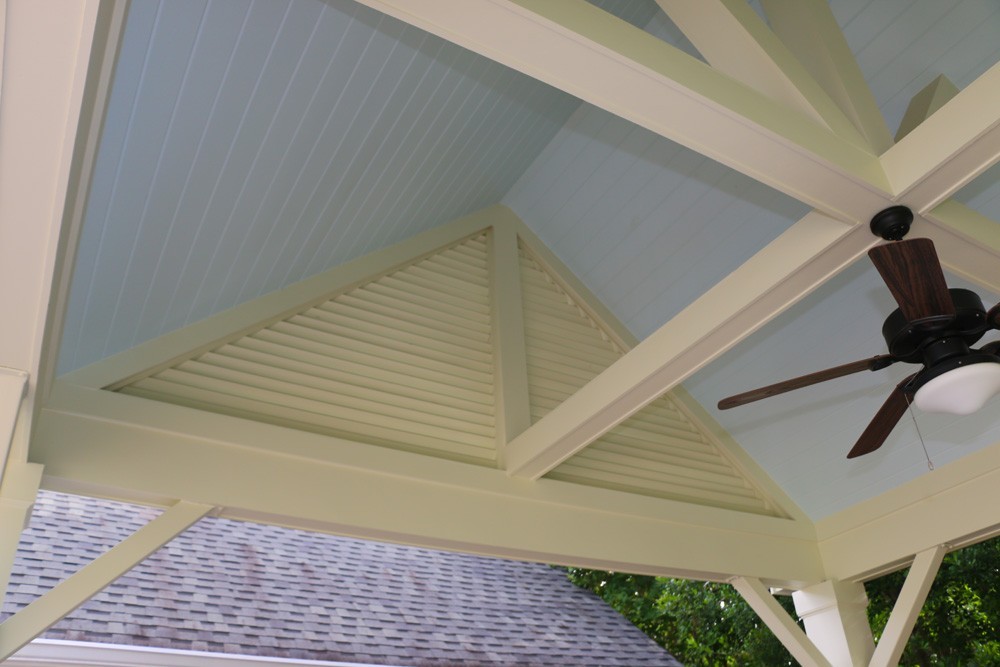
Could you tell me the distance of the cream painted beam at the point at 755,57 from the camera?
8.11 feet

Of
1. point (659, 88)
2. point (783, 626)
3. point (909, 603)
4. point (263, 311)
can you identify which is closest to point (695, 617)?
point (783, 626)

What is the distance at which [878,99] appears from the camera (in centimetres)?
390

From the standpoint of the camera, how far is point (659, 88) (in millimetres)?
2074

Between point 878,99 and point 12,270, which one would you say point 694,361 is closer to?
point 878,99

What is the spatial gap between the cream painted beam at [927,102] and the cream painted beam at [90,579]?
3196 millimetres

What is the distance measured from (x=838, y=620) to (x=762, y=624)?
452 cm

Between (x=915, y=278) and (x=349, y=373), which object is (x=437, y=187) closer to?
(x=349, y=373)

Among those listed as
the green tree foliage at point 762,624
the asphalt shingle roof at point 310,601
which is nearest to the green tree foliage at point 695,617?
the green tree foliage at point 762,624

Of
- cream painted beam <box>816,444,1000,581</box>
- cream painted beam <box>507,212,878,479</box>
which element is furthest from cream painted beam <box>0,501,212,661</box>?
cream painted beam <box>816,444,1000,581</box>

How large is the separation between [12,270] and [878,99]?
3.61m

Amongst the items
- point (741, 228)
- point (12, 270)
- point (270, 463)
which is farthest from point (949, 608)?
point (12, 270)

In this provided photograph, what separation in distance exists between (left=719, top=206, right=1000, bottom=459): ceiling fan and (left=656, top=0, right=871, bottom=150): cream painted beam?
1.26 ft

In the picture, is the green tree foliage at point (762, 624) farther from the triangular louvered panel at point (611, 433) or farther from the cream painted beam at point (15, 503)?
the cream painted beam at point (15, 503)

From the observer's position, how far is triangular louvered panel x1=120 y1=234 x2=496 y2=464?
3.51 m
